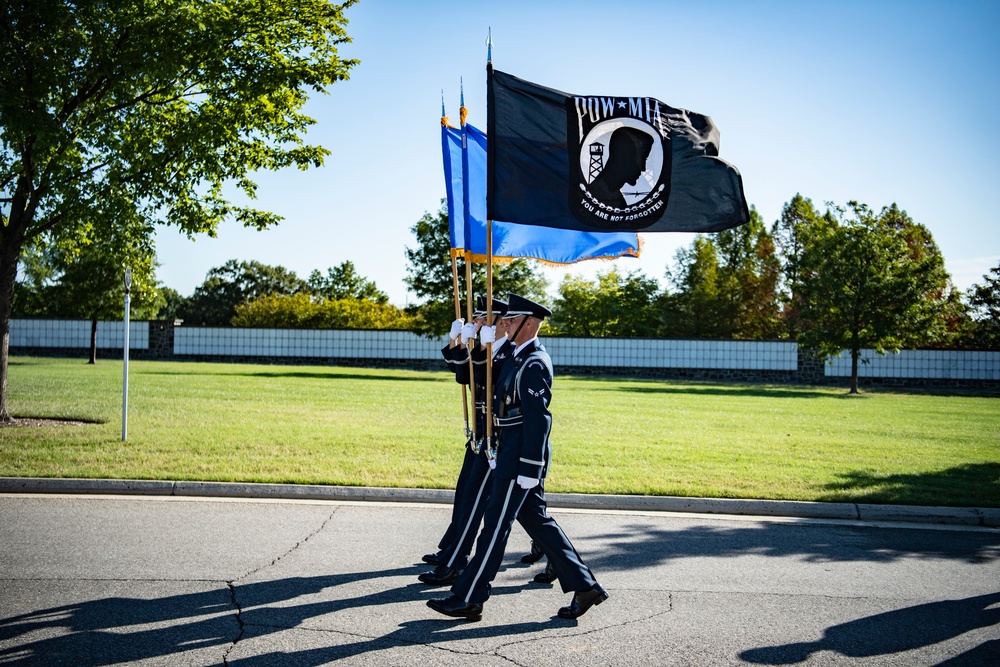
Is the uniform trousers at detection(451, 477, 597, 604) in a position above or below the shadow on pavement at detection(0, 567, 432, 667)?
above

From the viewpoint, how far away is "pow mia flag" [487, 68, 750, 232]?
5.97 metres

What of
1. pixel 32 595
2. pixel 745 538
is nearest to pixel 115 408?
pixel 32 595

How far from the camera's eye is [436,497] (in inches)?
324

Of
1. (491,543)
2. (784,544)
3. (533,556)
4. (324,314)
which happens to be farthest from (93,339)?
(491,543)

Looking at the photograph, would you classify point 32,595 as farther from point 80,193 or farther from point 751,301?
point 751,301

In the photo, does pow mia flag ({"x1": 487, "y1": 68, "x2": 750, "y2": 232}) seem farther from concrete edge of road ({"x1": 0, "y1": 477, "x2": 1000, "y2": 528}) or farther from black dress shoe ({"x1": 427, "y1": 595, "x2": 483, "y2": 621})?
concrete edge of road ({"x1": 0, "y1": 477, "x2": 1000, "y2": 528})

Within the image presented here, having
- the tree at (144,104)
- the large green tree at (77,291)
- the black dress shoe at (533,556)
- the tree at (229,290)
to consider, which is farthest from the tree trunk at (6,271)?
the tree at (229,290)

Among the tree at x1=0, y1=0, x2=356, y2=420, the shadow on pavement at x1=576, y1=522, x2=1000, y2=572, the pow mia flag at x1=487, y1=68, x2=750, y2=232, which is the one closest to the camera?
the pow mia flag at x1=487, y1=68, x2=750, y2=232

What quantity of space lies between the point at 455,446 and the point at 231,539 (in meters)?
4.76

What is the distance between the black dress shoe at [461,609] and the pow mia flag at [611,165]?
2.79m

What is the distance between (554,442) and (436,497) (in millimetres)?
3823

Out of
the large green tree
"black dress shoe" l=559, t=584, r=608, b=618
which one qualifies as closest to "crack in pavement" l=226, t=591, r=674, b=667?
"black dress shoe" l=559, t=584, r=608, b=618

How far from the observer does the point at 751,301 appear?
178 ft

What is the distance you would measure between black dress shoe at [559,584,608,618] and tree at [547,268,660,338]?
4792cm
